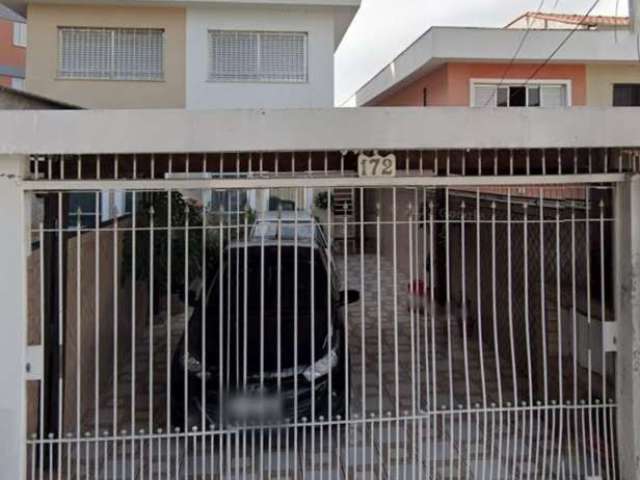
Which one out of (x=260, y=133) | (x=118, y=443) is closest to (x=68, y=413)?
(x=118, y=443)

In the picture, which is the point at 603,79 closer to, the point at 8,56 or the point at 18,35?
the point at 8,56

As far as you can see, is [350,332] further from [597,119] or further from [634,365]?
[597,119]

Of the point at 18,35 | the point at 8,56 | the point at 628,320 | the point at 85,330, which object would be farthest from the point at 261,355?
the point at 18,35

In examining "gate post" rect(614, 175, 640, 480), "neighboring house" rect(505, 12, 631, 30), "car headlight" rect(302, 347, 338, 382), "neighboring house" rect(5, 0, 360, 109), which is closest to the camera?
"gate post" rect(614, 175, 640, 480)

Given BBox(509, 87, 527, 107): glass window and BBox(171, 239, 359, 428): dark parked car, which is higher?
BBox(509, 87, 527, 107): glass window

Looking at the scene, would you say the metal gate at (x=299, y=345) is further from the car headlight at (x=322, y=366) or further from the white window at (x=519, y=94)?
the white window at (x=519, y=94)

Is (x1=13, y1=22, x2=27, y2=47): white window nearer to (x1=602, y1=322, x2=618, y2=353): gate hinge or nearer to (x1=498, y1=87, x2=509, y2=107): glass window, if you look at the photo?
(x1=498, y1=87, x2=509, y2=107): glass window

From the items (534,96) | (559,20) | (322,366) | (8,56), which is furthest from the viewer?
(8,56)

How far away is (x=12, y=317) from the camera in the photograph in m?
3.62

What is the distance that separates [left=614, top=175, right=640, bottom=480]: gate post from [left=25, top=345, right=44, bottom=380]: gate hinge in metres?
4.12

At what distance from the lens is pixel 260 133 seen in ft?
11.6

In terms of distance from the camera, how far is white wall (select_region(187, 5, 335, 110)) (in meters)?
13.0

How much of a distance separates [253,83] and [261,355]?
10166mm

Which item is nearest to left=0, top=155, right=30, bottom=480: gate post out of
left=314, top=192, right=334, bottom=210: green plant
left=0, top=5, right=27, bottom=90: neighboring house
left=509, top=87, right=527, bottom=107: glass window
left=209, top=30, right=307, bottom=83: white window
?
left=314, top=192, right=334, bottom=210: green plant
